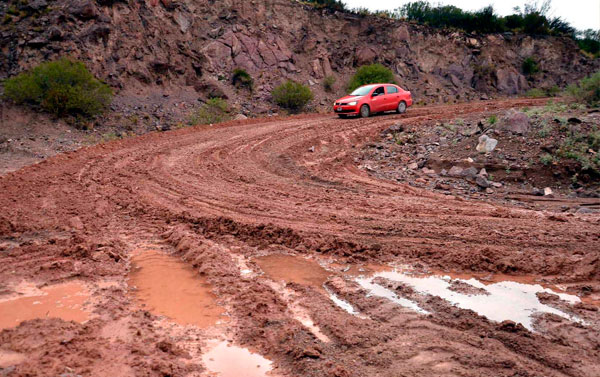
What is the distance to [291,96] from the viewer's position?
23266 mm

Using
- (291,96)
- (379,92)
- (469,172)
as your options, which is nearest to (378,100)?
(379,92)

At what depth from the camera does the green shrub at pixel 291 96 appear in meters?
23.3

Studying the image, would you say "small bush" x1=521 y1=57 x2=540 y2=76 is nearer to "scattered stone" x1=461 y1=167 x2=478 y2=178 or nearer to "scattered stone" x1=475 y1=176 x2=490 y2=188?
"scattered stone" x1=461 y1=167 x2=478 y2=178

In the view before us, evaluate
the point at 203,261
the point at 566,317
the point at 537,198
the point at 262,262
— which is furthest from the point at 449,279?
the point at 537,198

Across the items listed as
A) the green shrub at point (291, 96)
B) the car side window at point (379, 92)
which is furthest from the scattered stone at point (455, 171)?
the green shrub at point (291, 96)

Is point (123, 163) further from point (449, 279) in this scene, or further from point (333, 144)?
point (449, 279)

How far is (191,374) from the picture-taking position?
10.9 ft

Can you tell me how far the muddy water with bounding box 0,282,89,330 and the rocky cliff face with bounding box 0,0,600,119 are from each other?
15.3 metres

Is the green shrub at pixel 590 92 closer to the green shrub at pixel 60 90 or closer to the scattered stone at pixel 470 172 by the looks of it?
the scattered stone at pixel 470 172

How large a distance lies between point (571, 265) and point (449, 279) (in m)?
1.54

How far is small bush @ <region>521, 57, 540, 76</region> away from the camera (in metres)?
35.5

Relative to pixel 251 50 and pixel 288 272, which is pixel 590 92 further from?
pixel 251 50

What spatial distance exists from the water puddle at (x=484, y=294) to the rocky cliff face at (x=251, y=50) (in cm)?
1625

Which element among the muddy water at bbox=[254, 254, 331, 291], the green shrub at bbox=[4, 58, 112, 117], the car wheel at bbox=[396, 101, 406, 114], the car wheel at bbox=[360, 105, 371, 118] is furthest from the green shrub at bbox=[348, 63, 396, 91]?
the muddy water at bbox=[254, 254, 331, 291]
